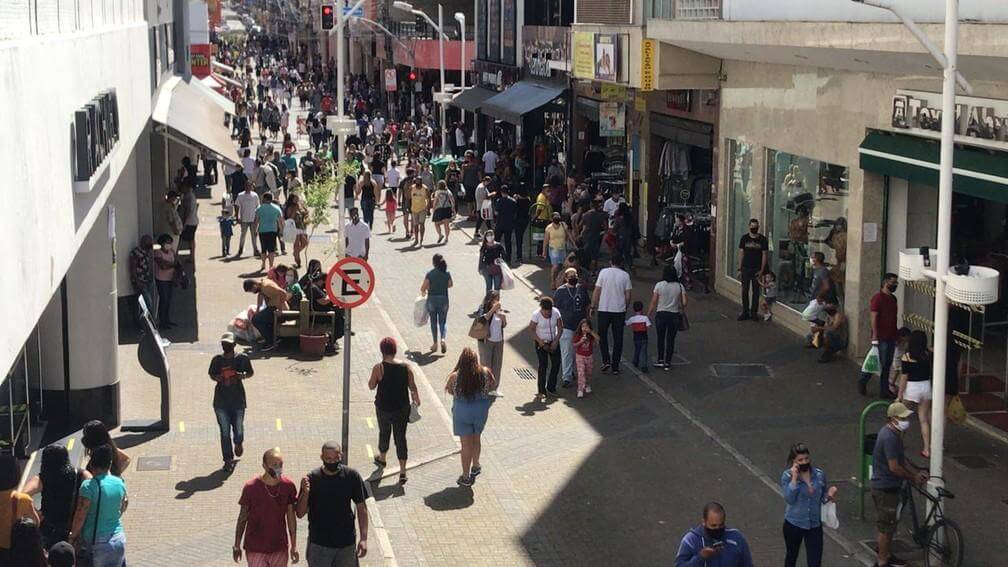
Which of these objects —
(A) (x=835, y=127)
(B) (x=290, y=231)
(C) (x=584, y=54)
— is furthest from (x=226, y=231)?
(A) (x=835, y=127)

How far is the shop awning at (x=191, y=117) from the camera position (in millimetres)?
22859

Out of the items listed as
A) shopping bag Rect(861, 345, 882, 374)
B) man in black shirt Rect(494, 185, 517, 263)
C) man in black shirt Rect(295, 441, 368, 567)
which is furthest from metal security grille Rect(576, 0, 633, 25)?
man in black shirt Rect(295, 441, 368, 567)

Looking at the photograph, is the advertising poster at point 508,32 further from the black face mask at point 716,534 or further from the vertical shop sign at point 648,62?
the black face mask at point 716,534

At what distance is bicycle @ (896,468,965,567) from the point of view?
1174 cm

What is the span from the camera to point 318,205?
2786 cm

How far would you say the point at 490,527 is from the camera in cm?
1345

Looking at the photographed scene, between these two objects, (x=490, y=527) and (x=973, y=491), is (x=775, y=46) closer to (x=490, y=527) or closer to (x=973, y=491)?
(x=973, y=491)

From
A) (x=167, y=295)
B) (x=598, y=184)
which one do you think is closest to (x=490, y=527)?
(x=167, y=295)

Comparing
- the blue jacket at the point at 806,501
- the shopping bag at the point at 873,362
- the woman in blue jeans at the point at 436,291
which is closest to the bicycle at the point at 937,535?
the blue jacket at the point at 806,501

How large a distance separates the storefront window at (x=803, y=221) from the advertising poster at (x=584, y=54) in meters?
6.32

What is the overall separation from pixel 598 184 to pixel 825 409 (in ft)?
57.3

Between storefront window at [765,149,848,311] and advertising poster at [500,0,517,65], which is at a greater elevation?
advertising poster at [500,0,517,65]

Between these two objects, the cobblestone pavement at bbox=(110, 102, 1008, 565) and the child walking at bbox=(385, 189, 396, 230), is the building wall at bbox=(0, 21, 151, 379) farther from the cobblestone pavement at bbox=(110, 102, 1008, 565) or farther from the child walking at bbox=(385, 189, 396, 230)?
the child walking at bbox=(385, 189, 396, 230)

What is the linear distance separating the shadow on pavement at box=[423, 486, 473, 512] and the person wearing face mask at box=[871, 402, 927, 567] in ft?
13.1
